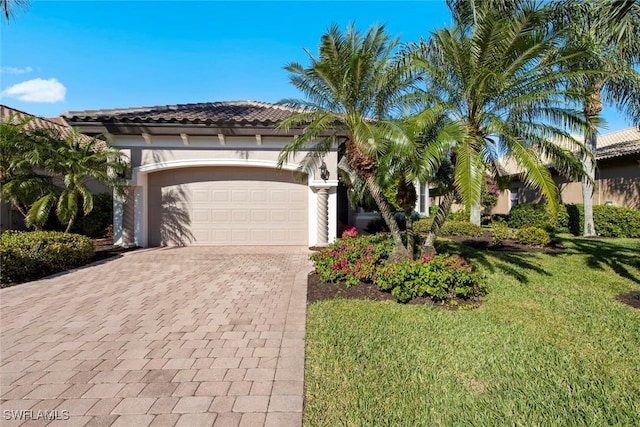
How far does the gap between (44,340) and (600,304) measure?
8.79m

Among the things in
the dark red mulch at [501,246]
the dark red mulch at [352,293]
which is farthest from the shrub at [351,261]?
the dark red mulch at [501,246]

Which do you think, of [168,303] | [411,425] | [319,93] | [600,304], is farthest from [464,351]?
[319,93]

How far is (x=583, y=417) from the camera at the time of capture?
2.68 meters

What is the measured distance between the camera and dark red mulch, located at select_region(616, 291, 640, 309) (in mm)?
5701

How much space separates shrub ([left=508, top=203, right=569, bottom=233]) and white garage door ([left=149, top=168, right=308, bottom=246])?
11.8 meters

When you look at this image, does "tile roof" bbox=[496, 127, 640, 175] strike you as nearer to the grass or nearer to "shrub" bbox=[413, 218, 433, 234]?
"shrub" bbox=[413, 218, 433, 234]

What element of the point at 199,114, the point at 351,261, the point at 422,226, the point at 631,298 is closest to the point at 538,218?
the point at 422,226

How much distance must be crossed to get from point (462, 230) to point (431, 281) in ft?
29.5

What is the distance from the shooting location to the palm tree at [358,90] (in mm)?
6445

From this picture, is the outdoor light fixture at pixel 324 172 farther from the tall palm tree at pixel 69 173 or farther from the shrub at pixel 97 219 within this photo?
the shrub at pixel 97 219

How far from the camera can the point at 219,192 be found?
1195 cm

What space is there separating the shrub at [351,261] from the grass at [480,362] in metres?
0.92

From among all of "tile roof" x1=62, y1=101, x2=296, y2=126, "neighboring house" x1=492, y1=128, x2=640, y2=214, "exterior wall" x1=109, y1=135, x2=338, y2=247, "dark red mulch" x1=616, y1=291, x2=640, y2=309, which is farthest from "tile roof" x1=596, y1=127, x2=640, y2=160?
"tile roof" x1=62, y1=101, x2=296, y2=126

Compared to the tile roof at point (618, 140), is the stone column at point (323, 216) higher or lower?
lower
